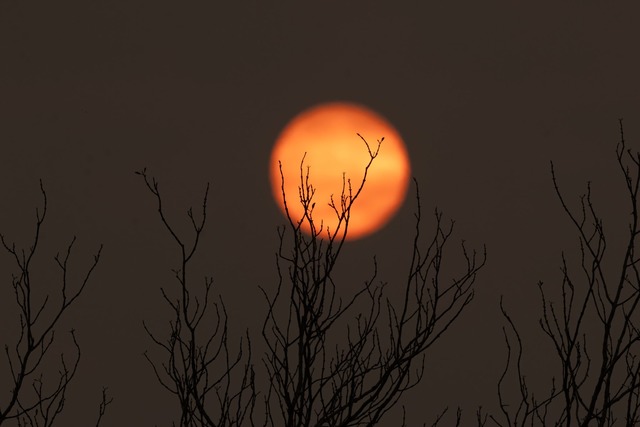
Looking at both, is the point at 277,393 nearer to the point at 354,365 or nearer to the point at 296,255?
the point at 354,365

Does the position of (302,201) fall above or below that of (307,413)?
above

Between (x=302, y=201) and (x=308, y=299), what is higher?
(x=302, y=201)

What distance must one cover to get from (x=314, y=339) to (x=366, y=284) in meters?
0.73

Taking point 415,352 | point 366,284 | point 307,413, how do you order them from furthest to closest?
point 366,284 < point 415,352 < point 307,413

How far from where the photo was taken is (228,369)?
17.5ft

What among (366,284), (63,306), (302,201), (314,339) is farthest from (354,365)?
(63,306)

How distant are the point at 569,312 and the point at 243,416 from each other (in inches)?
84.9

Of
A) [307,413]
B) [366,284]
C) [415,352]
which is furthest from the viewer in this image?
[366,284]

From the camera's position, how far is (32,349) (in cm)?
Answer: 443

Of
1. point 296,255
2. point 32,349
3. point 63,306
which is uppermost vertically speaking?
point 296,255

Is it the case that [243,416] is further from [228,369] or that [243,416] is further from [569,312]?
[569,312]

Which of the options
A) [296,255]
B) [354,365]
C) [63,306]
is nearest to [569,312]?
[354,365]

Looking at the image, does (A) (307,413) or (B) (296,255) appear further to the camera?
(B) (296,255)

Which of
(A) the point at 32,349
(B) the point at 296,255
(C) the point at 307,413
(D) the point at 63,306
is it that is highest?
(B) the point at 296,255
